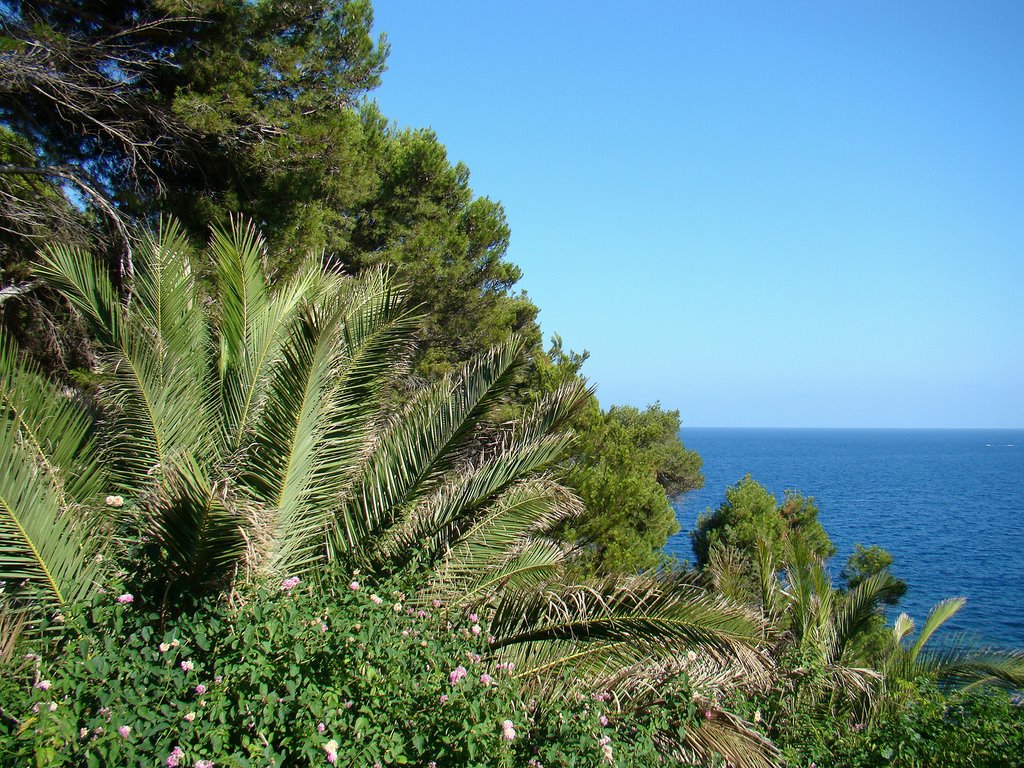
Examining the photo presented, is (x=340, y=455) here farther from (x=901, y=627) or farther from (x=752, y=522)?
(x=752, y=522)

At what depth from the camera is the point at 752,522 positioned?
21.2m

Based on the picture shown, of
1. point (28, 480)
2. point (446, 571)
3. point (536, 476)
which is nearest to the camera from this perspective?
point (28, 480)

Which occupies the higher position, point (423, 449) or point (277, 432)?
point (277, 432)

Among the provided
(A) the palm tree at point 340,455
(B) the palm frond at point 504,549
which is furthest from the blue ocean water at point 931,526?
(A) the palm tree at point 340,455

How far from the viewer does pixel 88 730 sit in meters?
2.79

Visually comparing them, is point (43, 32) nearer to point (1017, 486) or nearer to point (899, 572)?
point (899, 572)

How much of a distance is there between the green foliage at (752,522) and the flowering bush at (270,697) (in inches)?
698

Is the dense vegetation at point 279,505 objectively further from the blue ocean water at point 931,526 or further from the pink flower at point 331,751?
the blue ocean water at point 931,526

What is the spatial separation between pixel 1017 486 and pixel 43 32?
99183mm

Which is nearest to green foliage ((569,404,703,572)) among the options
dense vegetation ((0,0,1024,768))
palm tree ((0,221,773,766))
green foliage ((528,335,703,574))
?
green foliage ((528,335,703,574))

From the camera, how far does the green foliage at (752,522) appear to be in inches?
814

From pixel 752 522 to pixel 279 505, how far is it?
762 inches

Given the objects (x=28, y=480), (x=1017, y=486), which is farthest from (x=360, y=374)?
(x=1017, y=486)

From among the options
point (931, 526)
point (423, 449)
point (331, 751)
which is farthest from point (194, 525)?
point (931, 526)
